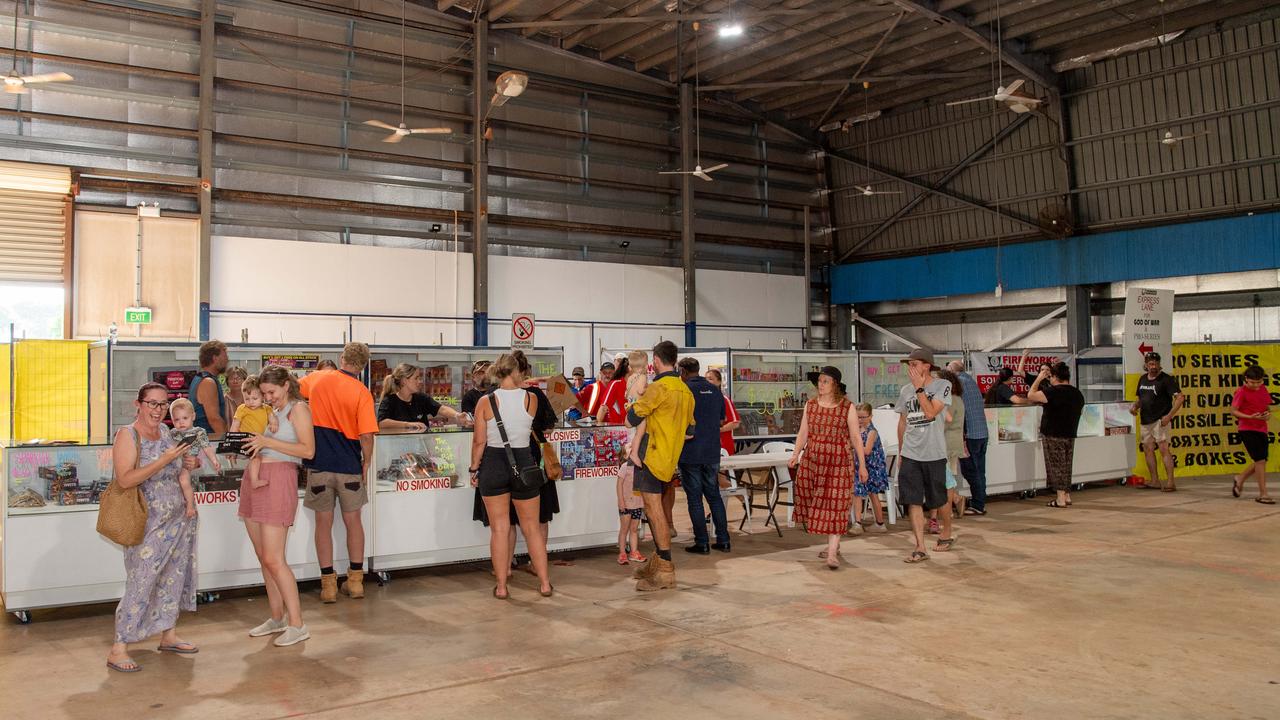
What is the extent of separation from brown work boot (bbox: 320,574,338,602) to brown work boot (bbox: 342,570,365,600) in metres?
0.10

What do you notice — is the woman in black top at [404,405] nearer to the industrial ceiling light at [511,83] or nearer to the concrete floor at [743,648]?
the concrete floor at [743,648]

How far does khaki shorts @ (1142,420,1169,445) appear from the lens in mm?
11117

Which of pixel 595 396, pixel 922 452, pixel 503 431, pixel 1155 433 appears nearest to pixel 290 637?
pixel 503 431

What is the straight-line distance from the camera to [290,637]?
4.88 m

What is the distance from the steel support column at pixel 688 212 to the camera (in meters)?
20.6

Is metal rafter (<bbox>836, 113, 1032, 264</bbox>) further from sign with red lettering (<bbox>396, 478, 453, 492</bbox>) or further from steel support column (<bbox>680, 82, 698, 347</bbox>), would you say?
sign with red lettering (<bbox>396, 478, 453, 492</bbox>)

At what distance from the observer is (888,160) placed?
22.4m

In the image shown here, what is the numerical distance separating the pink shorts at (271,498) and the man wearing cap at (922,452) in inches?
170

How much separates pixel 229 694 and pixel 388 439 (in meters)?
2.59

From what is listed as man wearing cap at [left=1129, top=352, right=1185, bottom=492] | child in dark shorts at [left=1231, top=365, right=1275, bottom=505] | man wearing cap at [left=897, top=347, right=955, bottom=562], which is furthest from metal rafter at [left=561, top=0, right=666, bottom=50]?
man wearing cap at [left=897, top=347, right=955, bottom=562]

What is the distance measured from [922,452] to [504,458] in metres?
3.14

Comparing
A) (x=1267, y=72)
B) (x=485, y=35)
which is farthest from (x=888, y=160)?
(x=485, y=35)

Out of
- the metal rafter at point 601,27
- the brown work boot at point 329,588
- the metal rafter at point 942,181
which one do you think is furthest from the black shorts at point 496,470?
the metal rafter at point 942,181

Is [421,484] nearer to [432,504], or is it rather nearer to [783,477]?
[432,504]
